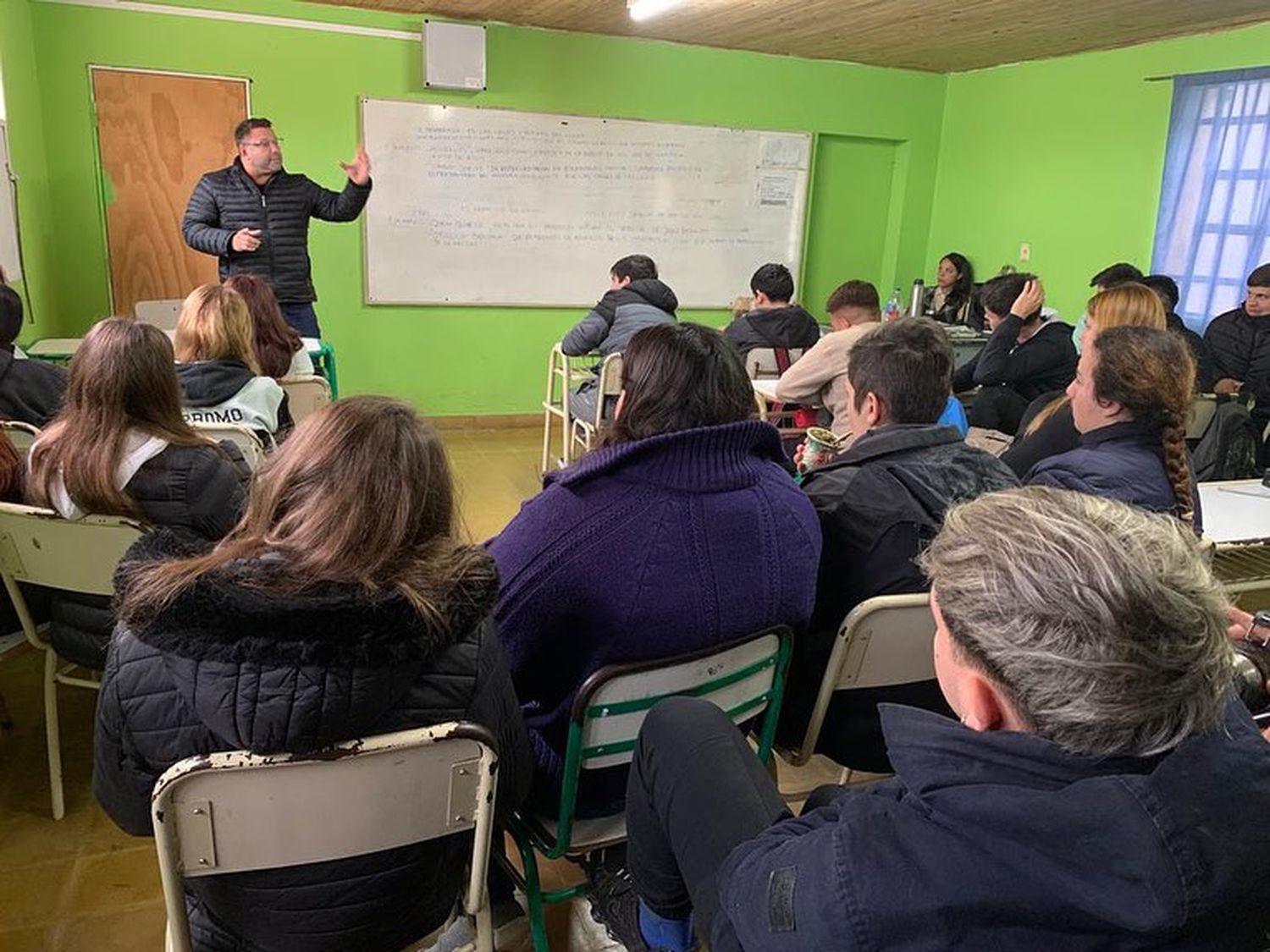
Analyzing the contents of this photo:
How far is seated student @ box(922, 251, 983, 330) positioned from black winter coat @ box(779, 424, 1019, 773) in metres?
4.72

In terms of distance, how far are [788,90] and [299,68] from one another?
118 inches

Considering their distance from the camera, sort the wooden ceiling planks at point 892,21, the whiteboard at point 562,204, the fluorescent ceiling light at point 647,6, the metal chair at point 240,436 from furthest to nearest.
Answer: the whiteboard at point 562,204
the wooden ceiling planks at point 892,21
the fluorescent ceiling light at point 647,6
the metal chair at point 240,436

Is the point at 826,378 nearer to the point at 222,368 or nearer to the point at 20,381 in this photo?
the point at 222,368

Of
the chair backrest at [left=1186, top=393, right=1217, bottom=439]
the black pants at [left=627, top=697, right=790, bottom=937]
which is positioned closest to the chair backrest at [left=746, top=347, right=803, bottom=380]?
the chair backrest at [left=1186, top=393, right=1217, bottom=439]

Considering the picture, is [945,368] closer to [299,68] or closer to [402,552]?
[402,552]

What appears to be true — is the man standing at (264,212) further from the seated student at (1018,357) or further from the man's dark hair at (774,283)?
the seated student at (1018,357)

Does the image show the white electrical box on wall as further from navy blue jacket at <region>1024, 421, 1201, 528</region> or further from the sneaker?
the sneaker

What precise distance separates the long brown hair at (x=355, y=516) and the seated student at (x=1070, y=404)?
71.2 inches

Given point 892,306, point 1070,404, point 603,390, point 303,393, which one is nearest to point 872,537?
point 1070,404

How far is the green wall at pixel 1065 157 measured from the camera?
17.2ft

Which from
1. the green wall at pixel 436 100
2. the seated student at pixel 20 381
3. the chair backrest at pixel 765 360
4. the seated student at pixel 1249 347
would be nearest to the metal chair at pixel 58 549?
the seated student at pixel 20 381

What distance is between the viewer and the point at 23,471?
194 centimetres

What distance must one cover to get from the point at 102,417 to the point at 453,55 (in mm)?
3952

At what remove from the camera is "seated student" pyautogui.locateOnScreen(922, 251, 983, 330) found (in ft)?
20.5
